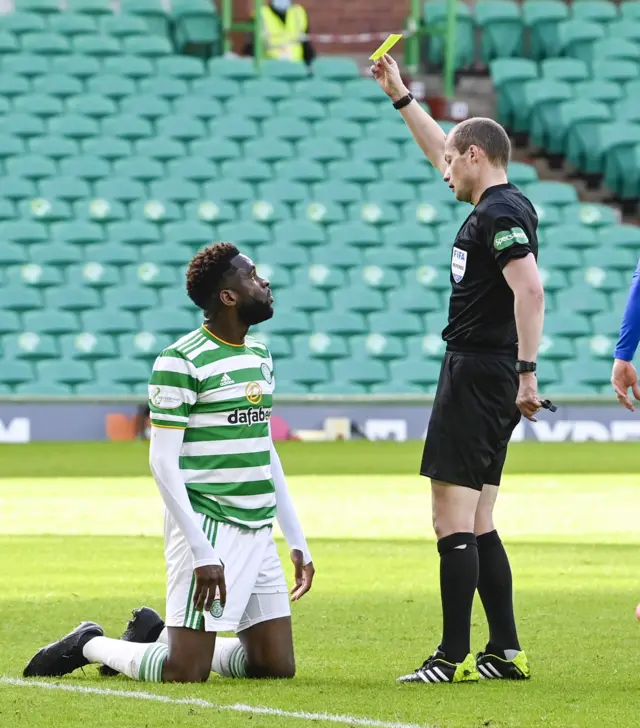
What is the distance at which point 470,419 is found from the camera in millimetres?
5855

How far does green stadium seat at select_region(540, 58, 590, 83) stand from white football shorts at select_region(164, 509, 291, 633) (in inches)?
750

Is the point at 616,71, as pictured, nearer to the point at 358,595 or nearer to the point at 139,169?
the point at 139,169

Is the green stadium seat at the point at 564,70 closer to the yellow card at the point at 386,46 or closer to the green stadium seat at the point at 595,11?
the green stadium seat at the point at 595,11

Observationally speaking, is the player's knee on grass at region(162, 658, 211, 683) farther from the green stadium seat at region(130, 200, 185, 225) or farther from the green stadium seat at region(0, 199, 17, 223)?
the green stadium seat at region(0, 199, 17, 223)

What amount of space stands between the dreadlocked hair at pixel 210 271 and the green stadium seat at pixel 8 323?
14193 mm

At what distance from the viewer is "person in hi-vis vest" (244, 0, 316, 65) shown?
23562 millimetres

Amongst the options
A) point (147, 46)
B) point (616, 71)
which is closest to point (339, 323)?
point (147, 46)

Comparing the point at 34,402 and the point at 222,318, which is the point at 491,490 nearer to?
the point at 222,318

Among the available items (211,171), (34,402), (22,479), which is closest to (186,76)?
(211,171)

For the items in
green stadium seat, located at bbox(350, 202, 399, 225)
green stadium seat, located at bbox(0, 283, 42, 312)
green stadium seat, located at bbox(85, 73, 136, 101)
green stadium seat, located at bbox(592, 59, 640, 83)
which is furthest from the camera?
green stadium seat, located at bbox(592, 59, 640, 83)

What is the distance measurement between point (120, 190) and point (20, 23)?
3.61m

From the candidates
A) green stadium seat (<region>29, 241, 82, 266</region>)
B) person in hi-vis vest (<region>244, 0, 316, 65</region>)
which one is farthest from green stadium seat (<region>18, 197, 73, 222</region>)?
person in hi-vis vest (<region>244, 0, 316, 65</region>)

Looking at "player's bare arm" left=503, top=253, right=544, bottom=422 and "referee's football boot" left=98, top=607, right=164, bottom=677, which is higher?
"player's bare arm" left=503, top=253, right=544, bottom=422

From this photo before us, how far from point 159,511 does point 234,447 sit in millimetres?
6671
